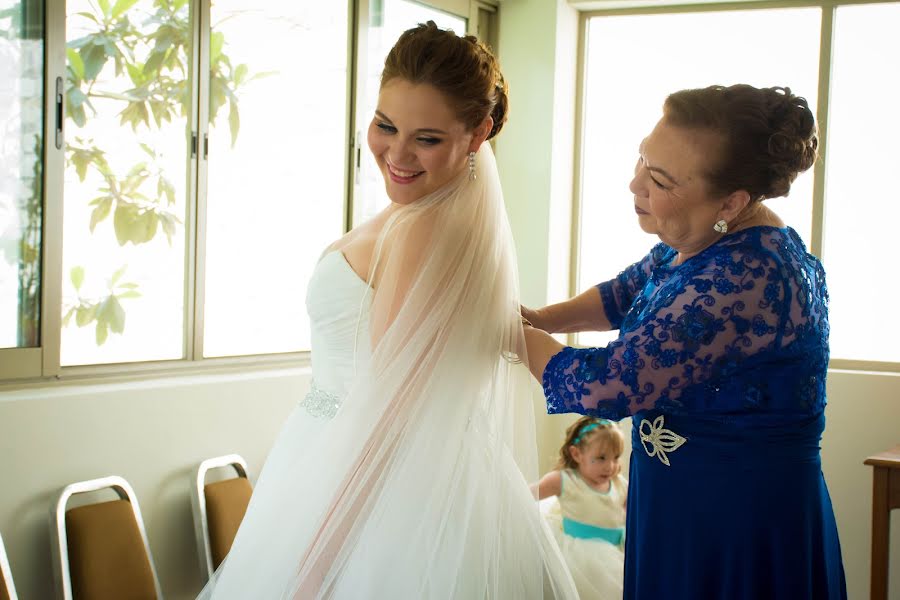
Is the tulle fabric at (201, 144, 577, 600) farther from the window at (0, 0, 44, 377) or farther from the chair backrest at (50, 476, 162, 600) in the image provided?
the window at (0, 0, 44, 377)

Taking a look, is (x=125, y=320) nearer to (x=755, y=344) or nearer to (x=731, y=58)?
(x=755, y=344)

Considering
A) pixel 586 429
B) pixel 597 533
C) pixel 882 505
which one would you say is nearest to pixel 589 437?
pixel 586 429

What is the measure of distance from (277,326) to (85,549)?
1.26 meters

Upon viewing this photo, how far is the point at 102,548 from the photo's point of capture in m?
2.69

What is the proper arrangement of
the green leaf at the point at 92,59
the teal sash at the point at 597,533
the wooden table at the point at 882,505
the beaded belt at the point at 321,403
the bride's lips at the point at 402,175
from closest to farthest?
1. the bride's lips at the point at 402,175
2. the beaded belt at the point at 321,403
3. the green leaf at the point at 92,59
4. the wooden table at the point at 882,505
5. the teal sash at the point at 597,533

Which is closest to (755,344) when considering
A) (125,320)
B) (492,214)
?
(492,214)

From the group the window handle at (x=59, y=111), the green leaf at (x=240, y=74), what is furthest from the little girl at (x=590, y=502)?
the window handle at (x=59, y=111)

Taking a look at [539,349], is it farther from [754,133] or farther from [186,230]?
[186,230]

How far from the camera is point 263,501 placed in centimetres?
174

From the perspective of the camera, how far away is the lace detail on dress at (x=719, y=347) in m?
1.48

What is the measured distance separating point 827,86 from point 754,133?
3.12 metres

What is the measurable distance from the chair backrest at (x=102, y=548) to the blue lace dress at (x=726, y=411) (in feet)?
5.70

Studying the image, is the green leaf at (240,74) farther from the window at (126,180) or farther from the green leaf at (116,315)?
the green leaf at (116,315)

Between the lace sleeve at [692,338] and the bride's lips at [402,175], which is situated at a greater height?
the bride's lips at [402,175]
